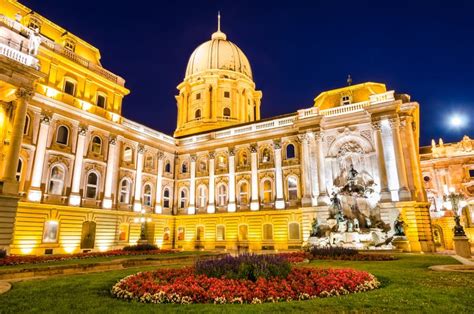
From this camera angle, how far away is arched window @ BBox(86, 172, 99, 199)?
3350cm

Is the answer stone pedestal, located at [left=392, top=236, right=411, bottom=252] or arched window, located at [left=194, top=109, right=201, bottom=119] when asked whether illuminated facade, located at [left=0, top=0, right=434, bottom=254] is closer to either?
stone pedestal, located at [left=392, top=236, right=411, bottom=252]

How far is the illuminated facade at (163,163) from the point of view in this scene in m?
27.2

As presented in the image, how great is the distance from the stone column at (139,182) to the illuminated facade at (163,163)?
0.15 meters

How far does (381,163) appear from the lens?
106 ft

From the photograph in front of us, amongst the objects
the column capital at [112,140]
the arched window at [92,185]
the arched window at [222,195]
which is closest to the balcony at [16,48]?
the column capital at [112,140]

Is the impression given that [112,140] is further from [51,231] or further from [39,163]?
[51,231]

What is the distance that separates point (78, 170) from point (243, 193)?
1991 cm

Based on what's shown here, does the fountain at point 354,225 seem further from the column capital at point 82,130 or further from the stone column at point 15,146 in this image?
the column capital at point 82,130

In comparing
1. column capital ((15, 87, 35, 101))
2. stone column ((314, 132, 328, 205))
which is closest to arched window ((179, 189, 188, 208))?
stone column ((314, 132, 328, 205))

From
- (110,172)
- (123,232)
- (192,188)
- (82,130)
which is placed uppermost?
(82,130)

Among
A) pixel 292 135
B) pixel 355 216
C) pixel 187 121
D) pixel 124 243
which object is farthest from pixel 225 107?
pixel 355 216

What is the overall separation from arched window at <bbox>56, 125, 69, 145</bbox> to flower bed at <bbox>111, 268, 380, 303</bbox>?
26.6m

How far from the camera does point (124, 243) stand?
35.2 meters

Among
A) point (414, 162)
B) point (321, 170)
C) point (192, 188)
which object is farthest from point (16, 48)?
point (414, 162)
